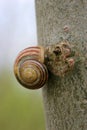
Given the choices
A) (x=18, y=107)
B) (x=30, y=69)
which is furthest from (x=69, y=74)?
(x=18, y=107)

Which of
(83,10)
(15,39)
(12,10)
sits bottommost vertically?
(83,10)

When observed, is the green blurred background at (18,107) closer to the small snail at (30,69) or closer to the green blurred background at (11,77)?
the green blurred background at (11,77)

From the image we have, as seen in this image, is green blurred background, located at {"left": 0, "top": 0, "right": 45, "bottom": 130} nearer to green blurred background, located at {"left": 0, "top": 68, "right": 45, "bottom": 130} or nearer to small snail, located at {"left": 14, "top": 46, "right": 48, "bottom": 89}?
green blurred background, located at {"left": 0, "top": 68, "right": 45, "bottom": 130}

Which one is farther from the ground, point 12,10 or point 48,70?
point 12,10

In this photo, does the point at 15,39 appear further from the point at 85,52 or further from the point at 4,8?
the point at 85,52

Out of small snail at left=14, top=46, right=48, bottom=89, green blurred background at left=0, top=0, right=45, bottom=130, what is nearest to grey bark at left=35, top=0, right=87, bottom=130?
small snail at left=14, top=46, right=48, bottom=89

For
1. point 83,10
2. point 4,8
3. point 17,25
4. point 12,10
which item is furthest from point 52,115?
point 4,8

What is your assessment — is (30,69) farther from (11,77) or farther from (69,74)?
(11,77)
